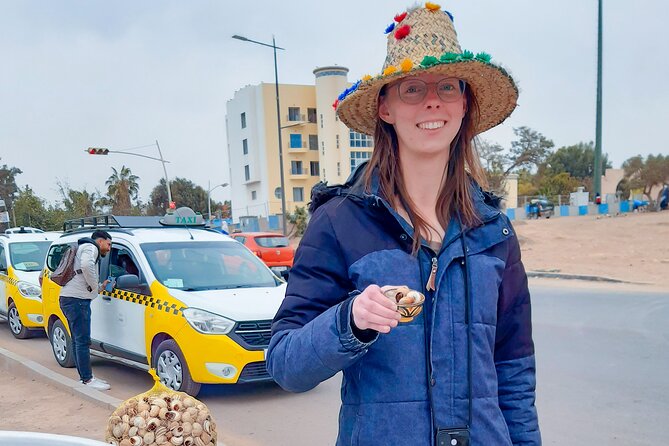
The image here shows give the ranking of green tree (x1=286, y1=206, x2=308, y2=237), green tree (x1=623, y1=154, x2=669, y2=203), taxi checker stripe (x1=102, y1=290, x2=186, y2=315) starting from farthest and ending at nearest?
1. green tree (x1=286, y1=206, x2=308, y2=237)
2. green tree (x1=623, y1=154, x2=669, y2=203)
3. taxi checker stripe (x1=102, y1=290, x2=186, y2=315)

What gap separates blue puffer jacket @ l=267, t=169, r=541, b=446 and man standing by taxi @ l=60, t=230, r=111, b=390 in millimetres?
5052

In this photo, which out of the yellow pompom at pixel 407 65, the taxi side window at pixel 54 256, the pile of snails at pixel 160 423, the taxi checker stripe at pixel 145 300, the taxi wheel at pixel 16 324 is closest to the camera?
the yellow pompom at pixel 407 65

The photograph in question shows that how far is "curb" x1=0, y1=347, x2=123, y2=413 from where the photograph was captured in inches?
206

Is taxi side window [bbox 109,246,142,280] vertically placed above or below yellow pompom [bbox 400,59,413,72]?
below

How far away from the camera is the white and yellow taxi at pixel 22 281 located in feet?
29.3

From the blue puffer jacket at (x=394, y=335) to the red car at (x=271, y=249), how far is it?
Result: 1301cm

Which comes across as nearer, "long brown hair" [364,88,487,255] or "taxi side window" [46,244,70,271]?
"long brown hair" [364,88,487,255]

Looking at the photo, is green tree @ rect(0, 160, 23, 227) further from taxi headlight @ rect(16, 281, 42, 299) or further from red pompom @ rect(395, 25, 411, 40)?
red pompom @ rect(395, 25, 411, 40)

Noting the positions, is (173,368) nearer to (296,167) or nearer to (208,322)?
(208,322)

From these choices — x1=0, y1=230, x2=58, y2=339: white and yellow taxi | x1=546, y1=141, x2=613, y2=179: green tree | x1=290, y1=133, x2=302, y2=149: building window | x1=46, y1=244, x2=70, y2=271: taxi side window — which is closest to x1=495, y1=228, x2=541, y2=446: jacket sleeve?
x1=46, y1=244, x2=70, y2=271: taxi side window

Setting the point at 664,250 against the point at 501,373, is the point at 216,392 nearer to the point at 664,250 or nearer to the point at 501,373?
the point at 501,373

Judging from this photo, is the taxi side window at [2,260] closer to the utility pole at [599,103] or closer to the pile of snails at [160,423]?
the pile of snails at [160,423]

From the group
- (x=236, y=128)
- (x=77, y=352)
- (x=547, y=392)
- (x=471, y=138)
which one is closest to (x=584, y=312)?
(x=547, y=392)

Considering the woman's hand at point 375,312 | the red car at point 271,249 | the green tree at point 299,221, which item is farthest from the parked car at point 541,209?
the woman's hand at point 375,312
